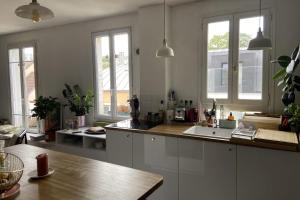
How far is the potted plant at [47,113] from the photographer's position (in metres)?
4.11

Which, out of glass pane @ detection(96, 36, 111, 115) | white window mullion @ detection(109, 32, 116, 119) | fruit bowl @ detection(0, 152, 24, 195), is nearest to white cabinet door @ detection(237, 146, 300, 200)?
fruit bowl @ detection(0, 152, 24, 195)

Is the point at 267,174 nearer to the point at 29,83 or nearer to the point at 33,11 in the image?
the point at 33,11

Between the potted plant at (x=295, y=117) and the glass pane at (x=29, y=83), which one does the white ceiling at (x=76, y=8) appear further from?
the potted plant at (x=295, y=117)

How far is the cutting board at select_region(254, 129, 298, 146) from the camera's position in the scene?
1.87 m

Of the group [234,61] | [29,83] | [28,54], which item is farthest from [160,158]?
[28,54]

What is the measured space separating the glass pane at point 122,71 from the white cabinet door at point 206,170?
5.20ft

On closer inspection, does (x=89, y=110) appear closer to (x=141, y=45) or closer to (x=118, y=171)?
(x=141, y=45)

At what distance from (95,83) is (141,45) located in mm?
1235

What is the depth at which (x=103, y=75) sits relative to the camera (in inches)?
155

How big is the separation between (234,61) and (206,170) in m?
1.35

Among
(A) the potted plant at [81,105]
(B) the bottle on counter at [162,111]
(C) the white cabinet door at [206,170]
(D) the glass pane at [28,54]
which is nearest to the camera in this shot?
(C) the white cabinet door at [206,170]

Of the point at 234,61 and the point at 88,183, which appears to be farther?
the point at 234,61

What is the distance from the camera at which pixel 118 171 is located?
1.56 metres

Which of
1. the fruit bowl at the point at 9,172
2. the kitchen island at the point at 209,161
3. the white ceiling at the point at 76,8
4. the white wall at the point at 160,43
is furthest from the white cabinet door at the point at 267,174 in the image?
the white ceiling at the point at 76,8
